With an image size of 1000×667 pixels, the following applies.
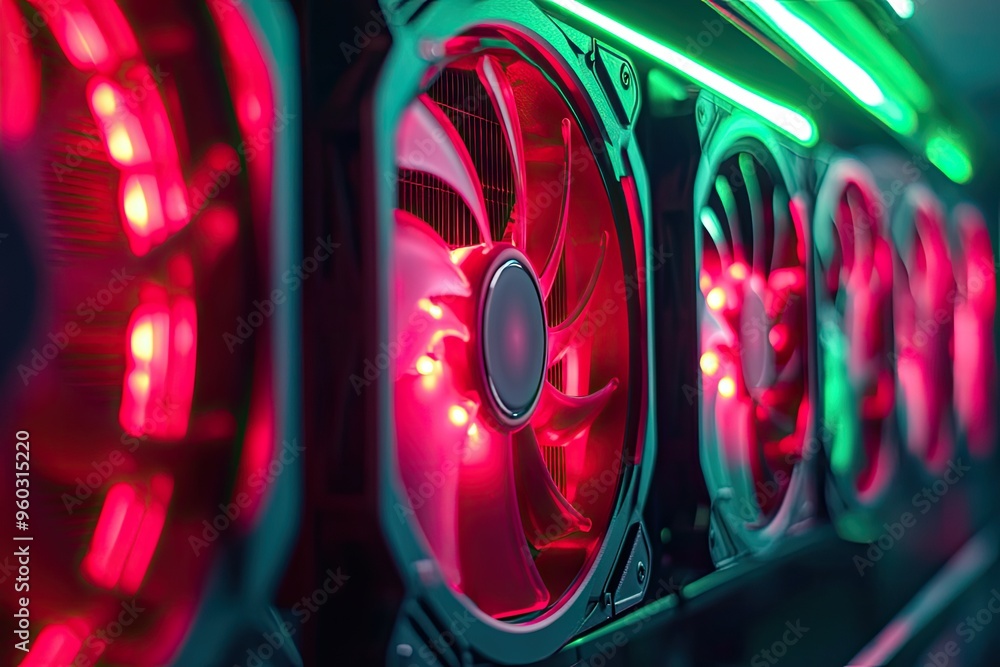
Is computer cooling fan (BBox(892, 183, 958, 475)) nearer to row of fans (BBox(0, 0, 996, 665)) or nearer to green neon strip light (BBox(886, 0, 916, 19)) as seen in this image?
green neon strip light (BBox(886, 0, 916, 19))

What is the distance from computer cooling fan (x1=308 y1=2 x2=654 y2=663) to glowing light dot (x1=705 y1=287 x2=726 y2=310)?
1.95ft

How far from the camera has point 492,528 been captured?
1703mm

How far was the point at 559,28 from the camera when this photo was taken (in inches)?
72.2

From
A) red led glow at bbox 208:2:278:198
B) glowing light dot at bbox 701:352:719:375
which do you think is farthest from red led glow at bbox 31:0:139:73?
glowing light dot at bbox 701:352:719:375

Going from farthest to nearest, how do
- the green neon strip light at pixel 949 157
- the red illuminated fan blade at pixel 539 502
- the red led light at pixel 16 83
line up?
the green neon strip light at pixel 949 157
the red illuminated fan blade at pixel 539 502
the red led light at pixel 16 83

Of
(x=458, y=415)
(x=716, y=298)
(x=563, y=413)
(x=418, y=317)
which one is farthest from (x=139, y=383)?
(x=716, y=298)

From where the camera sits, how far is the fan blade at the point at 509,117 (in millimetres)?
1690

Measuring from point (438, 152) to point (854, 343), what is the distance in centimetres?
279

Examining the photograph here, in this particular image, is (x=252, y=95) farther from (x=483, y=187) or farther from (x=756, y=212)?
(x=756, y=212)

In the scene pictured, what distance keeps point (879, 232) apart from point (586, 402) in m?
2.59

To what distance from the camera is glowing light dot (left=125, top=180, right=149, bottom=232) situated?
113cm

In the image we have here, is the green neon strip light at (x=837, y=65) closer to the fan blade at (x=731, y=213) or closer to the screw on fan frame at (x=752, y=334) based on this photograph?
the screw on fan frame at (x=752, y=334)

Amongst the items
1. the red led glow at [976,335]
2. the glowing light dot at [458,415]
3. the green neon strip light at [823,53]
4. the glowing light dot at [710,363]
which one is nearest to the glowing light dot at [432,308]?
the glowing light dot at [458,415]

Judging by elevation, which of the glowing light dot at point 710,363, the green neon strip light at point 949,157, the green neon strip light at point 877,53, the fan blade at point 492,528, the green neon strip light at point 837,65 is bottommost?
the fan blade at point 492,528
